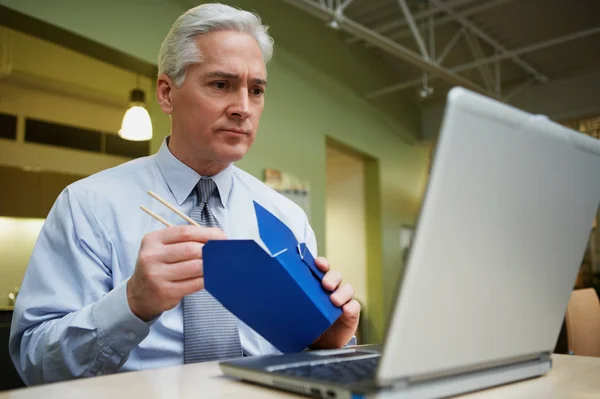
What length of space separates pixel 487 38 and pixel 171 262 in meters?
6.29

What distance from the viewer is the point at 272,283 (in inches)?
30.5

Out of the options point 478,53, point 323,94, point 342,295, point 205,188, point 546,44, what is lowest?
point 342,295

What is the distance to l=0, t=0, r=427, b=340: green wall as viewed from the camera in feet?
11.5

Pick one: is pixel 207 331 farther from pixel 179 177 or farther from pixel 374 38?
pixel 374 38

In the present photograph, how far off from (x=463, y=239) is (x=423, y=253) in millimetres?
62

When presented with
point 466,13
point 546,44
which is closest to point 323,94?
point 466,13

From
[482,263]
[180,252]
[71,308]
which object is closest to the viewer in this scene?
[482,263]

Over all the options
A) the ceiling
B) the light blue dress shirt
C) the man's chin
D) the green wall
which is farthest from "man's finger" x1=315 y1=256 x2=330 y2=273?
the ceiling

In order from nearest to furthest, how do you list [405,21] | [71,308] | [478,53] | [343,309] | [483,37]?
[343,309], [71,308], [405,21], [483,37], [478,53]

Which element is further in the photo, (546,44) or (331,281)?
(546,44)

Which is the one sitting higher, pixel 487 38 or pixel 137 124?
pixel 487 38

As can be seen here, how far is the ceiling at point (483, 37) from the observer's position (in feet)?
18.6

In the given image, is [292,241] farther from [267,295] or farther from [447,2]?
[447,2]

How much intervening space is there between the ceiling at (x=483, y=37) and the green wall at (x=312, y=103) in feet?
1.24
